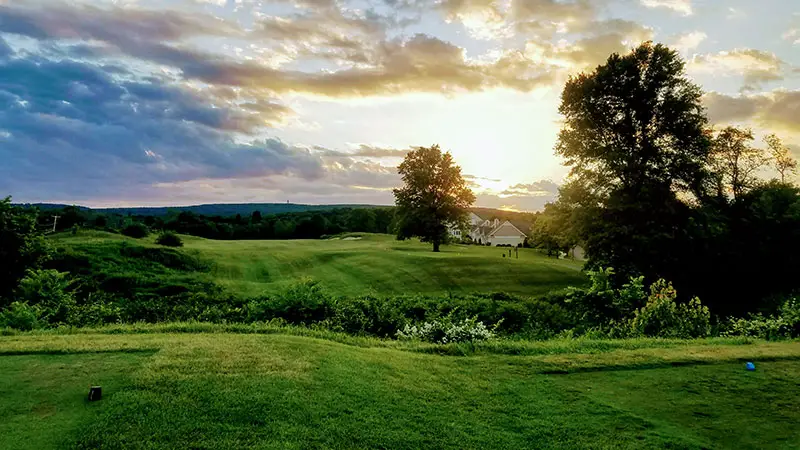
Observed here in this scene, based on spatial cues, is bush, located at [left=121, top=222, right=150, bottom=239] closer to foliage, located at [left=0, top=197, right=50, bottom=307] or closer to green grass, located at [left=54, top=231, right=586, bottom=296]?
green grass, located at [left=54, top=231, right=586, bottom=296]

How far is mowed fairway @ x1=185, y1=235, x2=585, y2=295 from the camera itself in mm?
30819

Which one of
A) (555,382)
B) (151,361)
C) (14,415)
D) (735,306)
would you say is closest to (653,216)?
(735,306)

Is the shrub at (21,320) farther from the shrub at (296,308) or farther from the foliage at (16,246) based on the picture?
the foliage at (16,246)

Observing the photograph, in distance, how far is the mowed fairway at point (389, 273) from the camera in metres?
30.8

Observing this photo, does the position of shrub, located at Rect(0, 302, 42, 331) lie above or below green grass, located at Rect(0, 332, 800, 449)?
below

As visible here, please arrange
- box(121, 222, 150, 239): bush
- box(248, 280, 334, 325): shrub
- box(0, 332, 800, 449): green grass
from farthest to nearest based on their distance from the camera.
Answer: box(121, 222, 150, 239): bush < box(248, 280, 334, 325): shrub < box(0, 332, 800, 449): green grass

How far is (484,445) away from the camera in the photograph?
5246 mm

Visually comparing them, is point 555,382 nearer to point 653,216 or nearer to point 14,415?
point 14,415

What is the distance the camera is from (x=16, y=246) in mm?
18141

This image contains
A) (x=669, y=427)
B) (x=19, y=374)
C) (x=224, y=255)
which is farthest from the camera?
(x=224, y=255)

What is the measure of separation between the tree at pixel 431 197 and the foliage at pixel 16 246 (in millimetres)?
32527

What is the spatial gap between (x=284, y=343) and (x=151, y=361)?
2.10 meters

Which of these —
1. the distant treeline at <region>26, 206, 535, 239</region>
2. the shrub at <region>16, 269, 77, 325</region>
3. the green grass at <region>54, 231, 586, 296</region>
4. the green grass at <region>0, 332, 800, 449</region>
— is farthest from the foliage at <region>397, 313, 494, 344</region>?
the distant treeline at <region>26, 206, 535, 239</region>

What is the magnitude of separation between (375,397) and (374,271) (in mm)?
29305
